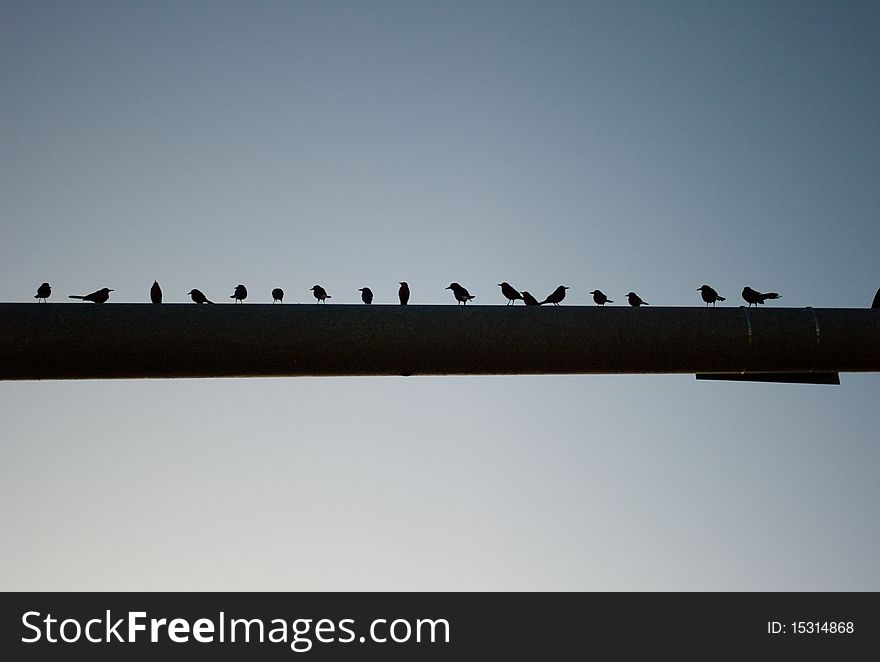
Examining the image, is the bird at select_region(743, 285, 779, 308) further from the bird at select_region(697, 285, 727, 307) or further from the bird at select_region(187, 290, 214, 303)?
the bird at select_region(187, 290, 214, 303)

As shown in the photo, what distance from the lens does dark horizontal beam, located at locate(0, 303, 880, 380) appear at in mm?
7031

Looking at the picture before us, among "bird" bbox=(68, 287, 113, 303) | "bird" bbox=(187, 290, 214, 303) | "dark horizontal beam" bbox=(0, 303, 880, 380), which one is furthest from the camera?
"bird" bbox=(187, 290, 214, 303)

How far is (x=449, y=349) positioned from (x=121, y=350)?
2715mm

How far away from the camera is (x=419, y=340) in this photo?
726cm

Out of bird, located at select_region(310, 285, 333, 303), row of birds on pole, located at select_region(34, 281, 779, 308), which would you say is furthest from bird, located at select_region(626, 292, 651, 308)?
bird, located at select_region(310, 285, 333, 303)

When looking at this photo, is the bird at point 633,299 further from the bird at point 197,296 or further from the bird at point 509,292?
the bird at point 197,296

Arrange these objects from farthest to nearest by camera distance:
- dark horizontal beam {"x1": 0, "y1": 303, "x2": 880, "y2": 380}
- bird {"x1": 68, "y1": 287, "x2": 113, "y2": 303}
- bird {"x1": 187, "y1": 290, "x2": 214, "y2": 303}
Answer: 1. bird {"x1": 187, "y1": 290, "x2": 214, "y2": 303}
2. bird {"x1": 68, "y1": 287, "x2": 113, "y2": 303}
3. dark horizontal beam {"x1": 0, "y1": 303, "x2": 880, "y2": 380}

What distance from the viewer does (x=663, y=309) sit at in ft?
25.5

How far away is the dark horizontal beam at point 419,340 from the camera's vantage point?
23.1ft

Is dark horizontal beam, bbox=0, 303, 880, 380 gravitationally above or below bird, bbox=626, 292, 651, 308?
below

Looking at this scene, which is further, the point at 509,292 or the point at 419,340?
the point at 509,292

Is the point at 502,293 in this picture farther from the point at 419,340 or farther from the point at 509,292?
the point at 419,340

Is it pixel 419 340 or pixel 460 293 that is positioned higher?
pixel 460 293

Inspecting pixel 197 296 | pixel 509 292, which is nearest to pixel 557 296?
pixel 509 292
